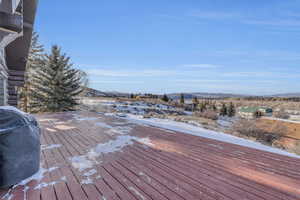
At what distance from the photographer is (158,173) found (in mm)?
1960

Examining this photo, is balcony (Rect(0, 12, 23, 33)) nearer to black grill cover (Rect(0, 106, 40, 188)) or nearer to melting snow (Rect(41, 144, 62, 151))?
black grill cover (Rect(0, 106, 40, 188))

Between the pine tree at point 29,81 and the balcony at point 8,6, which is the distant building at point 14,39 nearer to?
the balcony at point 8,6

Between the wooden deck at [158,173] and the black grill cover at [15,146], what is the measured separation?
0.13 meters

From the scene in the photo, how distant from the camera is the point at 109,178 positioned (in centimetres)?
181

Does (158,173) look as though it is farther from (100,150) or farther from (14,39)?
(14,39)

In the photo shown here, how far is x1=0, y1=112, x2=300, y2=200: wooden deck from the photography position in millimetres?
1544

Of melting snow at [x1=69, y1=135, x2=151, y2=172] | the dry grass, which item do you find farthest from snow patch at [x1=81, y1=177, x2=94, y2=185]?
the dry grass

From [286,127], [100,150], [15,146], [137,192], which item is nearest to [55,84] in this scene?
[100,150]

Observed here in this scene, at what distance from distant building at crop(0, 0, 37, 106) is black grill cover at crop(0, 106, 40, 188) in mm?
941

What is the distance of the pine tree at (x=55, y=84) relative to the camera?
10.3 m

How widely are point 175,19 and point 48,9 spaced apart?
5.98m

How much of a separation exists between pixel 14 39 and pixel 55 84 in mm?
8796

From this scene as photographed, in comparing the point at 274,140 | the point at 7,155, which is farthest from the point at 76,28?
the point at 274,140

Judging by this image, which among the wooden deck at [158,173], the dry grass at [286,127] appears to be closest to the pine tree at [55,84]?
the wooden deck at [158,173]
